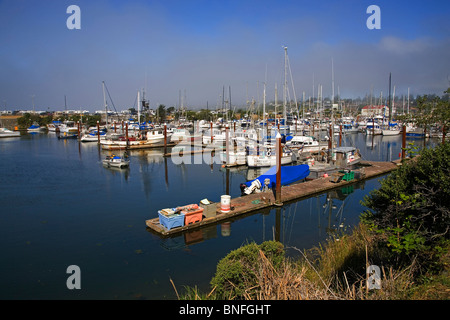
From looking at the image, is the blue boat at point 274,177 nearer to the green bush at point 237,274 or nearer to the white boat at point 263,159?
the white boat at point 263,159

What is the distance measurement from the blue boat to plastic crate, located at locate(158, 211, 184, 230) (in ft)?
23.8

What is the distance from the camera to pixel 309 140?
139ft

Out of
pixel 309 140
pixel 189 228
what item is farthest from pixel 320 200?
pixel 309 140

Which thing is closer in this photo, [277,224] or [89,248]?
[89,248]

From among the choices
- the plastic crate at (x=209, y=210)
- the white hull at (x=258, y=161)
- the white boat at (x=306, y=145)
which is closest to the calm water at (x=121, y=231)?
the plastic crate at (x=209, y=210)

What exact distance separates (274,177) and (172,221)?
10.5 metres

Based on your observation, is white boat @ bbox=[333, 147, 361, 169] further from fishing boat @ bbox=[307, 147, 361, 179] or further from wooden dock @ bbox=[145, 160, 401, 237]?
wooden dock @ bbox=[145, 160, 401, 237]

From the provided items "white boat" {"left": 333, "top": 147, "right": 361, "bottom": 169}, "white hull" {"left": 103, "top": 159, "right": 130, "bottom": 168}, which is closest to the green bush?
"white boat" {"left": 333, "top": 147, "right": 361, "bottom": 169}

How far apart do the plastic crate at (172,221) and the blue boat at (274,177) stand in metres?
7.27

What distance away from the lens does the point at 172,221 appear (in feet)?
48.1
